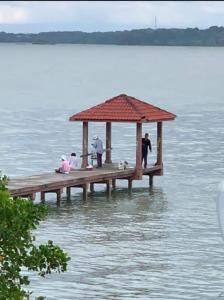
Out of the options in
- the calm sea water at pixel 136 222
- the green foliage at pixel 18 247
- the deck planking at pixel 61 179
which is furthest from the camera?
the deck planking at pixel 61 179

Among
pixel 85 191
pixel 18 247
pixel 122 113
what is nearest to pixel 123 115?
pixel 122 113

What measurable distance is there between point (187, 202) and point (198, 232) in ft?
16.5

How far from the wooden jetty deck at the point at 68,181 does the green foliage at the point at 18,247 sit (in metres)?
15.3

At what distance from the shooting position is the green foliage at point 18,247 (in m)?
12.4

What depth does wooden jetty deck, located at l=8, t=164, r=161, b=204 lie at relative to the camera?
29000 mm

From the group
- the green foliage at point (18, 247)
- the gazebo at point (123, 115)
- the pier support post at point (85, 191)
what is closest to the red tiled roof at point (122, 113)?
the gazebo at point (123, 115)

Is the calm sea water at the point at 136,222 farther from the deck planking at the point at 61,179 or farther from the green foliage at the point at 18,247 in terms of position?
the green foliage at the point at 18,247

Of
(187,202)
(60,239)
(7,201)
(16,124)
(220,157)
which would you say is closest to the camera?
(7,201)

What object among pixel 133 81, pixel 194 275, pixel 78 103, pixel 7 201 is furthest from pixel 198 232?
pixel 133 81

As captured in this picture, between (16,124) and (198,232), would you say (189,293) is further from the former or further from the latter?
(16,124)

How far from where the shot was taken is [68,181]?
30.6m

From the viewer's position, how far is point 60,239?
26188 millimetres

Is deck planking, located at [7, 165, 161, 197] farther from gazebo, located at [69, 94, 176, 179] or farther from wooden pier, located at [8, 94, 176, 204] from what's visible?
gazebo, located at [69, 94, 176, 179]

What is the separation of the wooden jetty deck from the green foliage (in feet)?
50.1
